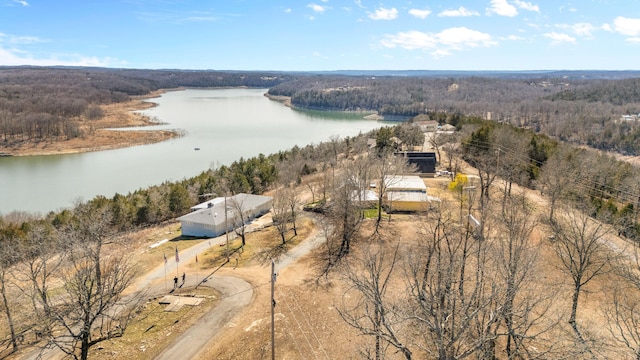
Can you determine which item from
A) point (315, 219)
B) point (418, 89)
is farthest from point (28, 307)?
point (418, 89)

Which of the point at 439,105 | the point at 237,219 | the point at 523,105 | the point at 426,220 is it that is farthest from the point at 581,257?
the point at 439,105

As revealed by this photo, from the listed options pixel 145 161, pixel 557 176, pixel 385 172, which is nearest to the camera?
pixel 557 176

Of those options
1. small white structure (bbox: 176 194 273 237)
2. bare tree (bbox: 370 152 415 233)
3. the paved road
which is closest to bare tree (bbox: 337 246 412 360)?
the paved road

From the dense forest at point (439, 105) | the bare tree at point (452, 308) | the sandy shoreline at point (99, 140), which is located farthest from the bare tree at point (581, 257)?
the sandy shoreline at point (99, 140)

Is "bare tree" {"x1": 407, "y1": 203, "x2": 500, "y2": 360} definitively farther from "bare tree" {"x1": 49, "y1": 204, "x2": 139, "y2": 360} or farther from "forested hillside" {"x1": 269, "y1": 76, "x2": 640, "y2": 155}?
"forested hillside" {"x1": 269, "y1": 76, "x2": 640, "y2": 155}

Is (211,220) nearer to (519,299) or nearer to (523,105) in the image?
(519,299)

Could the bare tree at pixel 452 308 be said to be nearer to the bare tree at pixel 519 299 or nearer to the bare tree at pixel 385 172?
the bare tree at pixel 519 299
